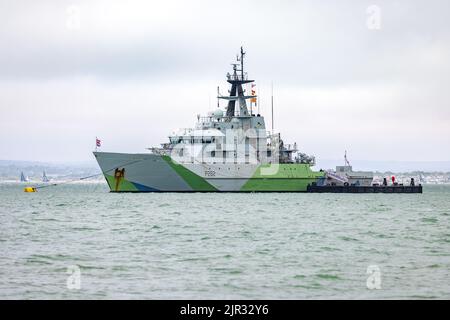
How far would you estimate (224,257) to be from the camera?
2400 cm

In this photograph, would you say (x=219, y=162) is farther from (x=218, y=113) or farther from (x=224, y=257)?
(x=224, y=257)

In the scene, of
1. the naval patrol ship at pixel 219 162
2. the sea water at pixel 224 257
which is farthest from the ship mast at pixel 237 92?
the sea water at pixel 224 257

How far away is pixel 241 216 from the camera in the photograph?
136 feet

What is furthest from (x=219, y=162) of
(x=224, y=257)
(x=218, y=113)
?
(x=224, y=257)

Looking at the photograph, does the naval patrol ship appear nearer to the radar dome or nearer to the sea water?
the radar dome

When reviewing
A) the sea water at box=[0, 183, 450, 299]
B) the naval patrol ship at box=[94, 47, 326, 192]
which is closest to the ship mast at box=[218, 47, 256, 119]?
the naval patrol ship at box=[94, 47, 326, 192]

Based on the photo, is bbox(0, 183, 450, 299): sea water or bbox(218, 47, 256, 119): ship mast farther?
bbox(218, 47, 256, 119): ship mast

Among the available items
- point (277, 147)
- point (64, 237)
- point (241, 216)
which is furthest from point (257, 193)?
point (64, 237)

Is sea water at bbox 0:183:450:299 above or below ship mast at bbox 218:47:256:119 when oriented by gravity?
below

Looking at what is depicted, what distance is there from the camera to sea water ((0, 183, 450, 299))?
18422mm

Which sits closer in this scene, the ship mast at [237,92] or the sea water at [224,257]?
the sea water at [224,257]

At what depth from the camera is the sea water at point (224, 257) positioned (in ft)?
60.4

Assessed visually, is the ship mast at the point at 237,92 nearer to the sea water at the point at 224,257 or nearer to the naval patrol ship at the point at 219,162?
the naval patrol ship at the point at 219,162

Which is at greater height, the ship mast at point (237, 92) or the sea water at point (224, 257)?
the ship mast at point (237, 92)
